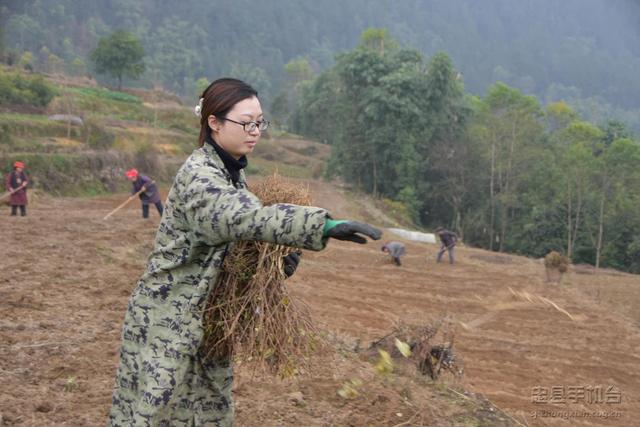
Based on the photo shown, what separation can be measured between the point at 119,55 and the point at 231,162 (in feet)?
169

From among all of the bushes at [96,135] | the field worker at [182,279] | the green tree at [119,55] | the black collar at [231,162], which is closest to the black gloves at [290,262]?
the field worker at [182,279]

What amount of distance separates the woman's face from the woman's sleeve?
18 centimetres

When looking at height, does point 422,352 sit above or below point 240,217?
below

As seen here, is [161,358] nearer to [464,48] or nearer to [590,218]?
[590,218]

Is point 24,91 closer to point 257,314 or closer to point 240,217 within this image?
point 257,314

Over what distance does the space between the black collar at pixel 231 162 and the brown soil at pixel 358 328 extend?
56.2 inches

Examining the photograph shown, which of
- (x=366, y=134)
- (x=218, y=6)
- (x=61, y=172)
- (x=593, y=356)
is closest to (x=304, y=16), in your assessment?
(x=218, y=6)

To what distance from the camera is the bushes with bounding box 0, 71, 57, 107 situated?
87.6ft

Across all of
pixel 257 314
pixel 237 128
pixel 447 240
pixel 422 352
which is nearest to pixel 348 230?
pixel 237 128

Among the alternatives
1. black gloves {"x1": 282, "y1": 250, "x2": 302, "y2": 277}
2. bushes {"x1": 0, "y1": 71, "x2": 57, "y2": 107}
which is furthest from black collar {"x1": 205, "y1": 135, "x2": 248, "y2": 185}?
bushes {"x1": 0, "y1": 71, "x2": 57, "y2": 107}

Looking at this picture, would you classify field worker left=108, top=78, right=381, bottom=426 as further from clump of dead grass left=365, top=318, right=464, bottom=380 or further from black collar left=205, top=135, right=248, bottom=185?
clump of dead grass left=365, top=318, right=464, bottom=380

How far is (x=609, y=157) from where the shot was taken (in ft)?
96.3

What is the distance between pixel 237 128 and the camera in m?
2.16

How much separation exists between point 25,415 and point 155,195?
10485 millimetres
